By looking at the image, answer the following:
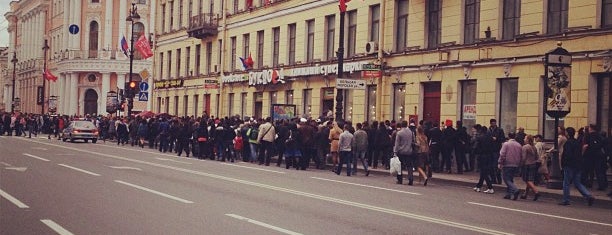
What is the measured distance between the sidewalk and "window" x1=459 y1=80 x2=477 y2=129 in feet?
10.9

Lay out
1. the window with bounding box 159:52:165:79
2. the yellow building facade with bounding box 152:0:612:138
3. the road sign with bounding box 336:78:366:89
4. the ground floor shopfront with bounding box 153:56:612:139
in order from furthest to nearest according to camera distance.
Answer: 1. the window with bounding box 159:52:165:79
2. the road sign with bounding box 336:78:366:89
3. the yellow building facade with bounding box 152:0:612:138
4. the ground floor shopfront with bounding box 153:56:612:139

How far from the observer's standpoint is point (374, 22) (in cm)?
3772

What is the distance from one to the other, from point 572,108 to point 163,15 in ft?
144

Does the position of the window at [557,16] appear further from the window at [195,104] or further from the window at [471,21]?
the window at [195,104]

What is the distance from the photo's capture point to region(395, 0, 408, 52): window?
35.4 metres

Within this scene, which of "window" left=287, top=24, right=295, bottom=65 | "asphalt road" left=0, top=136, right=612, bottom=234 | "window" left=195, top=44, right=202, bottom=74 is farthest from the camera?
"window" left=195, top=44, right=202, bottom=74

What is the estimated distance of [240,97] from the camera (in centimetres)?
5103

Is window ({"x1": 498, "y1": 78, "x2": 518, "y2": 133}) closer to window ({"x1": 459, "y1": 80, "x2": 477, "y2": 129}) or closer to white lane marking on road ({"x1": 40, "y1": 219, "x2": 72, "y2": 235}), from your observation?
window ({"x1": 459, "y1": 80, "x2": 477, "y2": 129})

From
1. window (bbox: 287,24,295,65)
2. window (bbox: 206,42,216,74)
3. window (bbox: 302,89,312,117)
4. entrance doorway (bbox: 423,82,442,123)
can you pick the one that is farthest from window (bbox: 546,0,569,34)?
window (bbox: 206,42,216,74)

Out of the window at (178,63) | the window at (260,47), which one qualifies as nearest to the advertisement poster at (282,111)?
the window at (260,47)

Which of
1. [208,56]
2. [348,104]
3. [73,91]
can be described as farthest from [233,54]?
[73,91]

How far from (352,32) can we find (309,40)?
4522 mm

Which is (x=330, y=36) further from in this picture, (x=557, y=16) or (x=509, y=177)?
(x=509, y=177)

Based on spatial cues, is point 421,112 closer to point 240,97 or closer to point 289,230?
point 240,97
